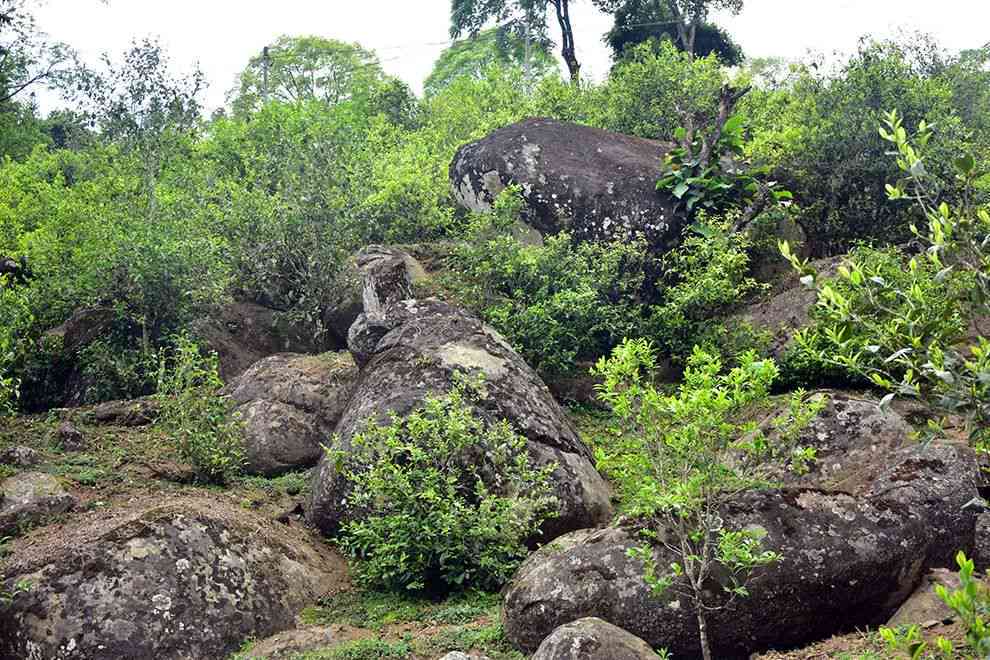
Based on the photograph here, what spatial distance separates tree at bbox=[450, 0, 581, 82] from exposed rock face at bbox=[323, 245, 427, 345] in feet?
59.8

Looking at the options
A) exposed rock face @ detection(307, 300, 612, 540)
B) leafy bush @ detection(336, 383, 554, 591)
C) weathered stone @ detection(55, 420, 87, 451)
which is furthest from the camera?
weathered stone @ detection(55, 420, 87, 451)

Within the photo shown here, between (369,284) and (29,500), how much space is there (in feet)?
19.1

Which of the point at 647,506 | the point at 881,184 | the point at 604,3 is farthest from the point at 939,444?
the point at 604,3

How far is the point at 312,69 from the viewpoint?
49.5 m

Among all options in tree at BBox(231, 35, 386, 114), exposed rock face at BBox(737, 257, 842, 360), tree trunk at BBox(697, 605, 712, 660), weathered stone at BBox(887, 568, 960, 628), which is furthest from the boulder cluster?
tree at BBox(231, 35, 386, 114)

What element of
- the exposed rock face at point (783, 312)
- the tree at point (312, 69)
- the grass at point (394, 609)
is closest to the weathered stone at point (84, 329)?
the grass at point (394, 609)

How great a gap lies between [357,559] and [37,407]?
8723mm

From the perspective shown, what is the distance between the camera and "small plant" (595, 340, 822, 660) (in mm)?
7039

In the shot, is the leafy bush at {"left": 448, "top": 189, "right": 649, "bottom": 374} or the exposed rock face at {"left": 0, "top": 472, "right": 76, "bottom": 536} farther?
the leafy bush at {"left": 448, "top": 189, "right": 649, "bottom": 374}

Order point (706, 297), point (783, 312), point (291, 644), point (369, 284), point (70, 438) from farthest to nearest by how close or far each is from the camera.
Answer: point (783, 312) → point (706, 297) → point (369, 284) → point (70, 438) → point (291, 644)

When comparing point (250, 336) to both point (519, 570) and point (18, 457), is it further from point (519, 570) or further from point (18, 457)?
point (519, 570)

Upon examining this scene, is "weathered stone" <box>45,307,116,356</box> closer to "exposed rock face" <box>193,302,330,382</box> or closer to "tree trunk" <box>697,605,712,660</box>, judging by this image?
"exposed rock face" <box>193,302,330,382</box>

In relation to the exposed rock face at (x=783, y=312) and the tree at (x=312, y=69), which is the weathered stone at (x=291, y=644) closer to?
the exposed rock face at (x=783, y=312)

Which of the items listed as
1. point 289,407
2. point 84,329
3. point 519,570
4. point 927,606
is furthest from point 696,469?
point 84,329
